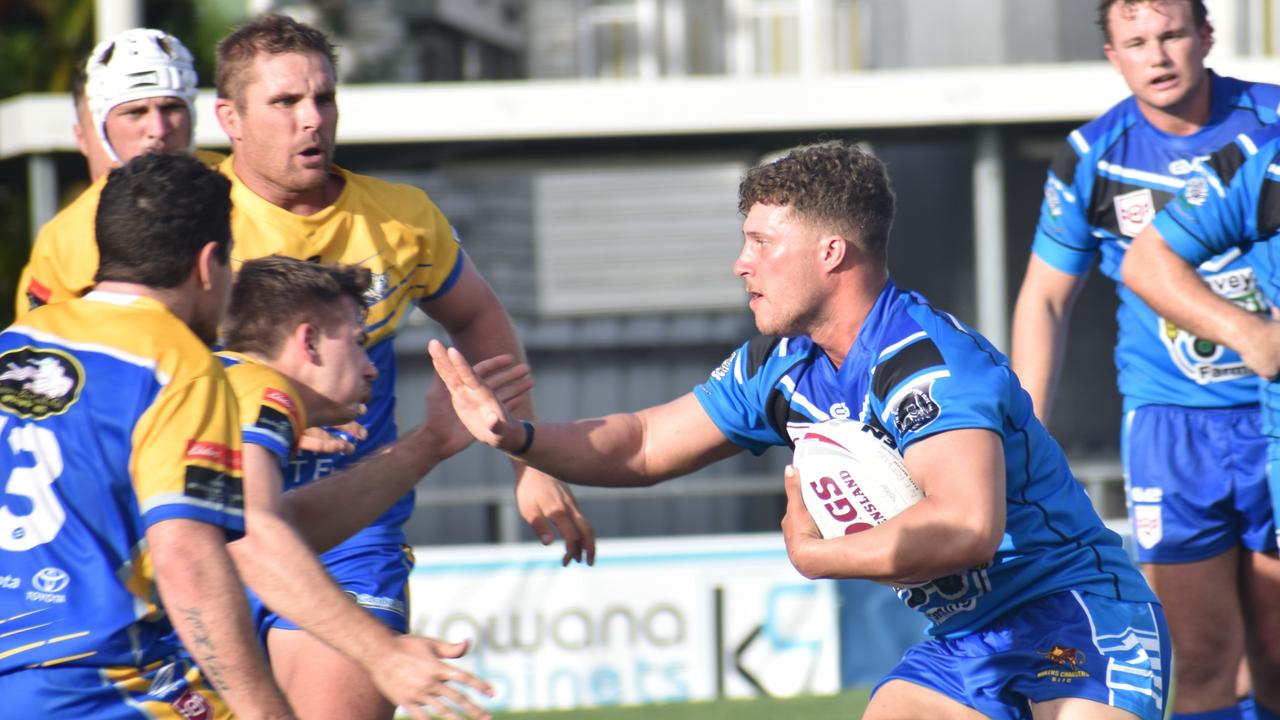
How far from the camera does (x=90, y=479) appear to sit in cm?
286

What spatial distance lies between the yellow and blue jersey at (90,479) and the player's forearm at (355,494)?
810mm

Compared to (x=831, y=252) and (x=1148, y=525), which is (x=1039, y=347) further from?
(x=831, y=252)

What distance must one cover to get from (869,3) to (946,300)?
8.78ft

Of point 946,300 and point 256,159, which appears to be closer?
point 256,159

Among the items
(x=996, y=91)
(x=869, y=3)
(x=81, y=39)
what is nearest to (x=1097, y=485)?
(x=996, y=91)

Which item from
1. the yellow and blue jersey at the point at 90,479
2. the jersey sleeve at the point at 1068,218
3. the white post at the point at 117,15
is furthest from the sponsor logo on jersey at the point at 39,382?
the white post at the point at 117,15

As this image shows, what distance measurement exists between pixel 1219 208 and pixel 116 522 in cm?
314

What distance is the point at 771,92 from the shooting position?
39.1 feet

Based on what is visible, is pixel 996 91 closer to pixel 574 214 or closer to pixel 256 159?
pixel 574 214

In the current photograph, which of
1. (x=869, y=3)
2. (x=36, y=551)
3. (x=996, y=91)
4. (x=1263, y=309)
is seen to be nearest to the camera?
(x=36, y=551)

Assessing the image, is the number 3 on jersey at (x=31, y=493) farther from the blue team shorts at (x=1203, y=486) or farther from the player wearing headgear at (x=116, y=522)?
the blue team shorts at (x=1203, y=486)

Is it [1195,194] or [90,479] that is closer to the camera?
[90,479]

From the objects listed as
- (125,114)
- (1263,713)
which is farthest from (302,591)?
(1263,713)

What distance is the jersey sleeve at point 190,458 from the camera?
2.83 m
